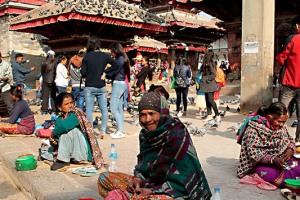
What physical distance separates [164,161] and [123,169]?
189 cm

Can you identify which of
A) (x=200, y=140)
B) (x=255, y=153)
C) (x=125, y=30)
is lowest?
(x=200, y=140)

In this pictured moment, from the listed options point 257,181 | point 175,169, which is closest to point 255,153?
point 257,181

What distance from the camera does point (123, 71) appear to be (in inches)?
268

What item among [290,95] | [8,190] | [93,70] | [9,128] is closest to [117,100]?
[93,70]

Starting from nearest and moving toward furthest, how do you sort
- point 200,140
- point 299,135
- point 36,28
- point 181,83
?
1. point 299,135
2. point 200,140
3. point 181,83
4. point 36,28

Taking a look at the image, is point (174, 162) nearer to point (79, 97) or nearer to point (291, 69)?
point (291, 69)

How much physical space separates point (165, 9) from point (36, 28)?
17.1 metres

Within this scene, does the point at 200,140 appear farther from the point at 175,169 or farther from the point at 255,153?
the point at 175,169

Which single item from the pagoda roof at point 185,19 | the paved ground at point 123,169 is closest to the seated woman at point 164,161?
the paved ground at point 123,169

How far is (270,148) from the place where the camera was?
396cm

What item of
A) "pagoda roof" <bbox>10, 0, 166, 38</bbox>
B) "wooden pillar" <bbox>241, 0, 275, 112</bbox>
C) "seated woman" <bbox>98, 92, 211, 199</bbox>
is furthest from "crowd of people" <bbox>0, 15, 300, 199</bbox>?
"pagoda roof" <bbox>10, 0, 166, 38</bbox>

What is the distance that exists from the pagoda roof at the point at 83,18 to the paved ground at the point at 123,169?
5.65 metres

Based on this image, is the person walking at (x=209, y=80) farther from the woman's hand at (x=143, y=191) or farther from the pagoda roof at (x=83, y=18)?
the woman's hand at (x=143, y=191)

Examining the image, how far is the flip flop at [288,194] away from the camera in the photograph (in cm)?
339
